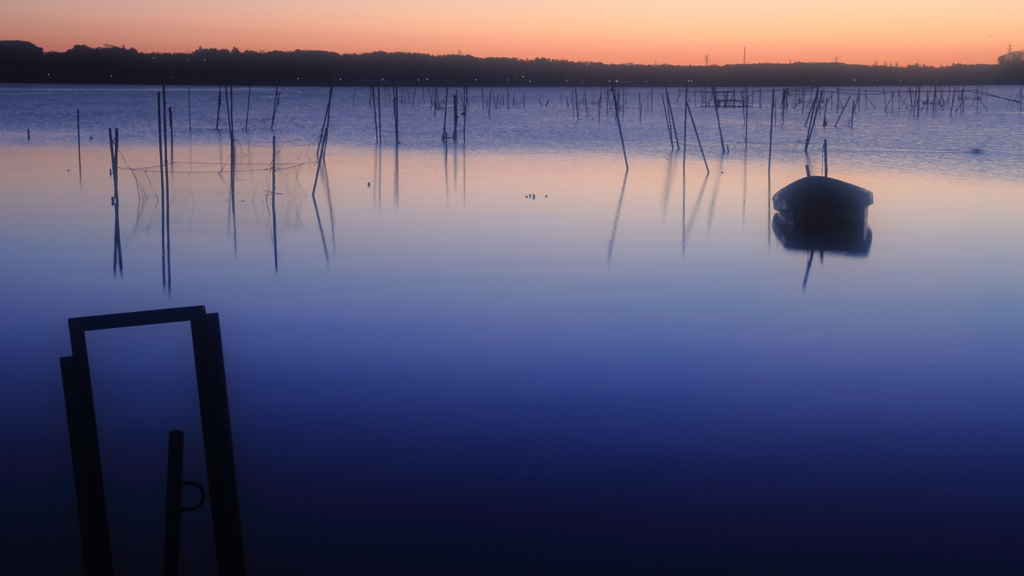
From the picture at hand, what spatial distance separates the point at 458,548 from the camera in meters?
2.75

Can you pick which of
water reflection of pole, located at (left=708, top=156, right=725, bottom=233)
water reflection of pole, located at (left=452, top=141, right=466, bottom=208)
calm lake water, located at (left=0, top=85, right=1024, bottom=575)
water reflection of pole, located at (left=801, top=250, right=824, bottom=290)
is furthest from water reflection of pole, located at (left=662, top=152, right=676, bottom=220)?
water reflection of pole, located at (left=452, top=141, right=466, bottom=208)

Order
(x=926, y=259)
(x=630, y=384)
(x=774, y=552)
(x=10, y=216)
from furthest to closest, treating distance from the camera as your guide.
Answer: (x=10, y=216) < (x=926, y=259) < (x=630, y=384) < (x=774, y=552)

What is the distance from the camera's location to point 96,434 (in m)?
2.07

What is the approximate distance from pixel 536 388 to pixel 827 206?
552cm

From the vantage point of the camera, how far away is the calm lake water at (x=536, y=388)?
9.18 feet

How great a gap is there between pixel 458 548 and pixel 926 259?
5.77m

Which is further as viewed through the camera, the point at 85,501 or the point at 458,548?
the point at 458,548

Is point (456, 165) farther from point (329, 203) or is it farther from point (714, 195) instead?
point (714, 195)

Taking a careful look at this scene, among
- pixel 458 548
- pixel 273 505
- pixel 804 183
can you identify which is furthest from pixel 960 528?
pixel 804 183

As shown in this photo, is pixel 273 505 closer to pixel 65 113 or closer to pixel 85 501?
pixel 85 501

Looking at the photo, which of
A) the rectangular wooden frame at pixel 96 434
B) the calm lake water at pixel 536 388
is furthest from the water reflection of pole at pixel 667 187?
the rectangular wooden frame at pixel 96 434

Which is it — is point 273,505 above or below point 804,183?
below

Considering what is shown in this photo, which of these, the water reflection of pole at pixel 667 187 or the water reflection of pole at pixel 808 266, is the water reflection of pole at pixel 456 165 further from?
the water reflection of pole at pixel 808 266

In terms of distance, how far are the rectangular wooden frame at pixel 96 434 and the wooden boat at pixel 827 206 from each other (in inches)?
290
